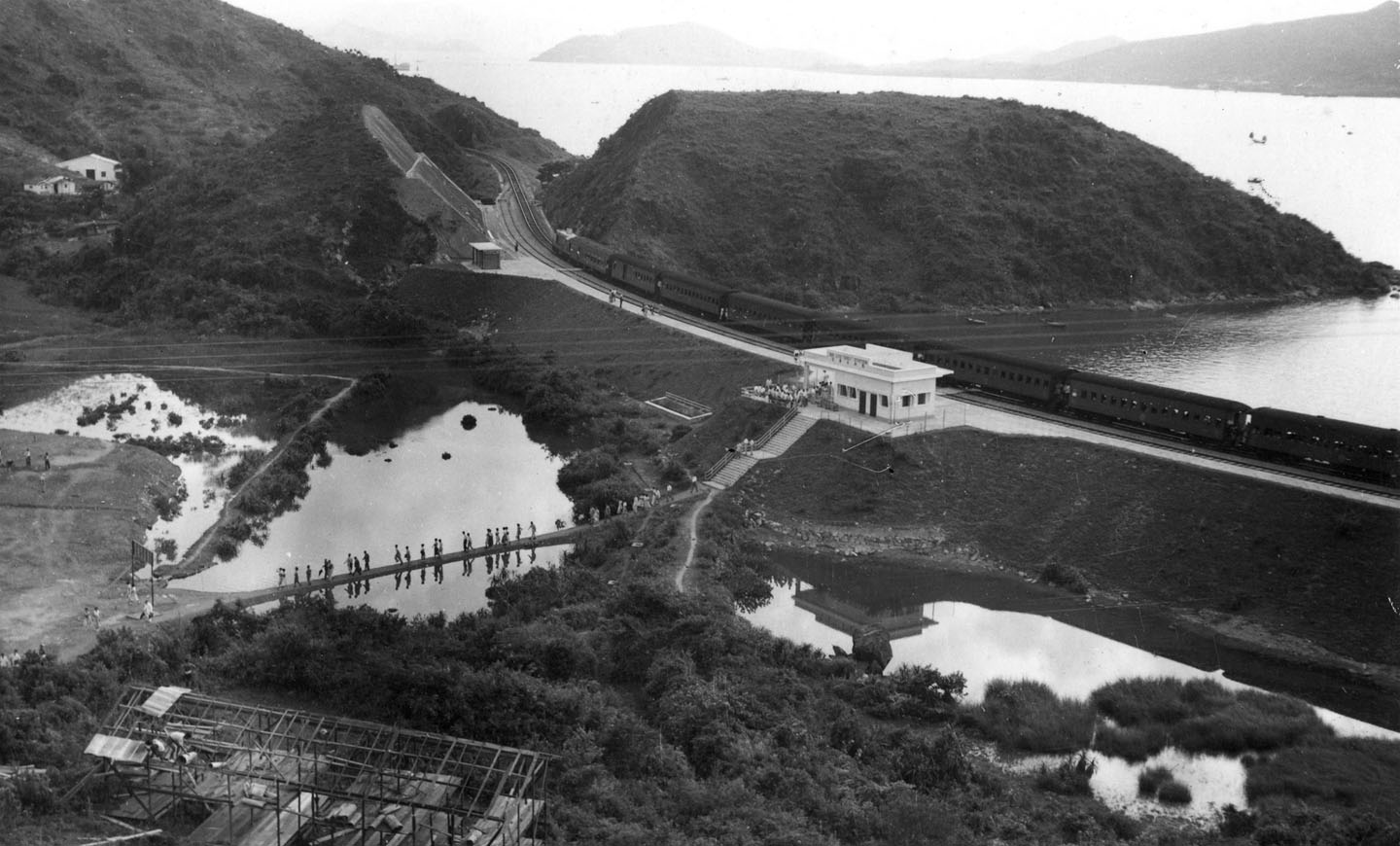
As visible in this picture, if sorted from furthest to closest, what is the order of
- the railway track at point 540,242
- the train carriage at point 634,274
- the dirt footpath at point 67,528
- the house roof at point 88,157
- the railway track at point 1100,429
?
1. the house roof at point 88,157
2. the train carriage at point 634,274
3. the railway track at point 540,242
4. the railway track at point 1100,429
5. the dirt footpath at point 67,528

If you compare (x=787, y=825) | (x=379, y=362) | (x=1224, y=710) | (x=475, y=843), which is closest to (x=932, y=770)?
(x=787, y=825)

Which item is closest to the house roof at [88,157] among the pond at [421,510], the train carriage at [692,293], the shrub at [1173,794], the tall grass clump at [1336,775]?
the train carriage at [692,293]

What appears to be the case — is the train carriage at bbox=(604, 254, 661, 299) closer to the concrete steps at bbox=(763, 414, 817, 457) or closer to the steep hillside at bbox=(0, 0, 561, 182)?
the concrete steps at bbox=(763, 414, 817, 457)

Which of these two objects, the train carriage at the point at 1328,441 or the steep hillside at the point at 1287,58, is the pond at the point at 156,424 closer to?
the train carriage at the point at 1328,441

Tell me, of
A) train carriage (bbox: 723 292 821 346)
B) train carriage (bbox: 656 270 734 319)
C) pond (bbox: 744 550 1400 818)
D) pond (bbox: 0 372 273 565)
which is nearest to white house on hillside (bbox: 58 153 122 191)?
pond (bbox: 0 372 273 565)

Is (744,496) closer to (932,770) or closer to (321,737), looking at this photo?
(932,770)

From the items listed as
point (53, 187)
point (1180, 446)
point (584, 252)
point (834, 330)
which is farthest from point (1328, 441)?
point (53, 187)
